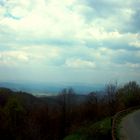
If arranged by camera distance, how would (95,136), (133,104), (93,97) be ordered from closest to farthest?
(95,136), (133,104), (93,97)

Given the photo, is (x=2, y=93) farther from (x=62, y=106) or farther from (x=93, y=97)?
(x=93, y=97)

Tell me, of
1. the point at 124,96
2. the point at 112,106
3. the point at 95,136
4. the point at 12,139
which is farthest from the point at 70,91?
the point at 95,136

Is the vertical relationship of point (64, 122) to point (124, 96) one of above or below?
below

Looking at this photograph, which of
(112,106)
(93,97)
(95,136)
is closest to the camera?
(95,136)

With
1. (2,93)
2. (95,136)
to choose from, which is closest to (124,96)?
(95,136)

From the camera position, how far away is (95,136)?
70.4 ft

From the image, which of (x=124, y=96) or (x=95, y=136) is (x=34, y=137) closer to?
(x=124, y=96)

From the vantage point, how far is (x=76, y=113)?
6988cm

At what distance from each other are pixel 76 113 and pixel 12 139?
14.2 meters

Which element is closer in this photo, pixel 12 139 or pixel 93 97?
pixel 12 139

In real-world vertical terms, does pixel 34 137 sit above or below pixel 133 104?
below

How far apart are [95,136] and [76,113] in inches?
1915

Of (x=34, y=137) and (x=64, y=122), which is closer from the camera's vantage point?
(x=34, y=137)

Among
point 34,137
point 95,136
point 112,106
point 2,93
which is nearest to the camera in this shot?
point 95,136
